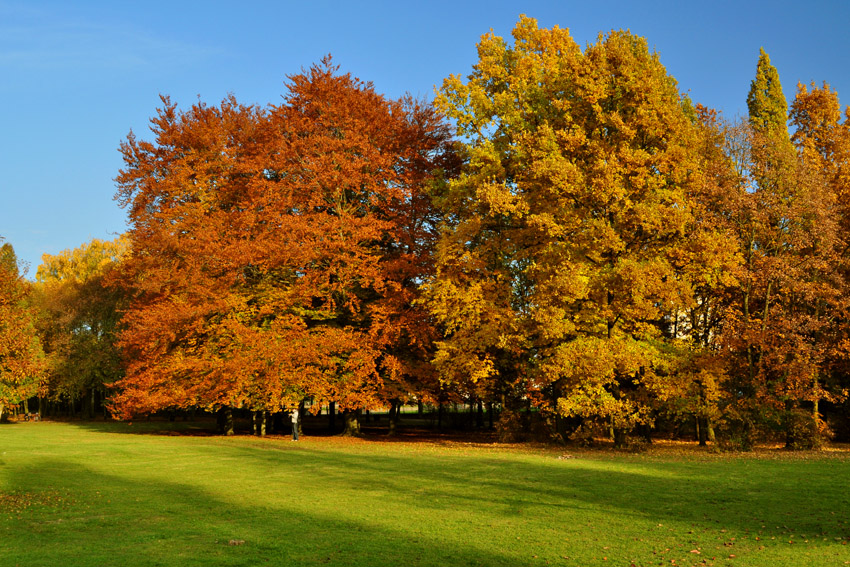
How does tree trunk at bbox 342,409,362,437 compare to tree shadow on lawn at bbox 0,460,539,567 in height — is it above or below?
below

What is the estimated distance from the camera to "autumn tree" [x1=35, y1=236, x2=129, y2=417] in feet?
177

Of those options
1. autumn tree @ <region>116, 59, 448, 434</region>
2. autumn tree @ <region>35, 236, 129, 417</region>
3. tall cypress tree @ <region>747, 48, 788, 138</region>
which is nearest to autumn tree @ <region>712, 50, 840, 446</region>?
tall cypress tree @ <region>747, 48, 788, 138</region>

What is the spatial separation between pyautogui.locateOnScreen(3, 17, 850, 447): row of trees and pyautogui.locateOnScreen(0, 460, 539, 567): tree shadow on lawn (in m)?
15.4

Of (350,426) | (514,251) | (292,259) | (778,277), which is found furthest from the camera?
(350,426)

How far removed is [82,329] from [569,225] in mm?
49340

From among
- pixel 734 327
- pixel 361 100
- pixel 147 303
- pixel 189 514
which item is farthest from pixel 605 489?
pixel 147 303

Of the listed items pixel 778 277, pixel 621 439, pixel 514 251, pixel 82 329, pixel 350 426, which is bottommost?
pixel 350 426

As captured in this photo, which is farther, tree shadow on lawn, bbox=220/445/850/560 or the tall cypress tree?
the tall cypress tree

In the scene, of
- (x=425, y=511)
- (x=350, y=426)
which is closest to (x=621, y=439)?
(x=350, y=426)

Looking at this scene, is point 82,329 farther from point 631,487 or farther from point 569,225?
point 631,487

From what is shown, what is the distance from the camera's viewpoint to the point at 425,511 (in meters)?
13.2

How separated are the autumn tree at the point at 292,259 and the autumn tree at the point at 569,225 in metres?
4.77

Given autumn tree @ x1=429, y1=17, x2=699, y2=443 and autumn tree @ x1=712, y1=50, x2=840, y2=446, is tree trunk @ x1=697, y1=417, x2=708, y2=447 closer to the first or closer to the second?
autumn tree @ x1=712, y1=50, x2=840, y2=446

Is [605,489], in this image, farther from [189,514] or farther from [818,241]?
[818,241]
